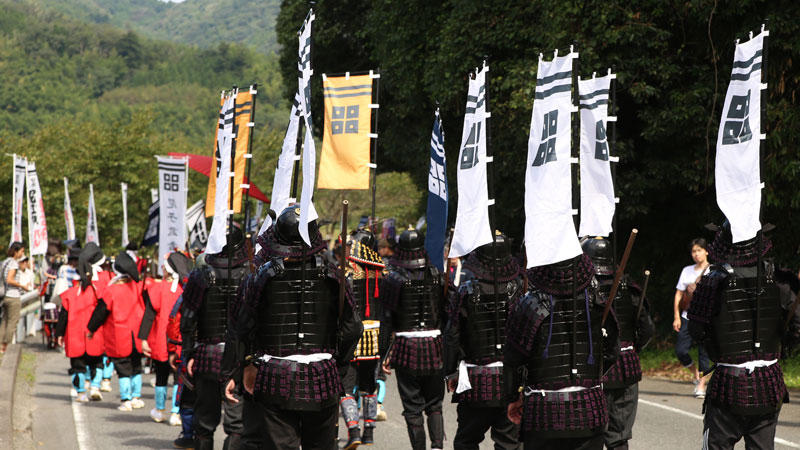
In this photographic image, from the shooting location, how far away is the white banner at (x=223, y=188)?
336 inches

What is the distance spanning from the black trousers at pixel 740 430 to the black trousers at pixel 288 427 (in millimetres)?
2670

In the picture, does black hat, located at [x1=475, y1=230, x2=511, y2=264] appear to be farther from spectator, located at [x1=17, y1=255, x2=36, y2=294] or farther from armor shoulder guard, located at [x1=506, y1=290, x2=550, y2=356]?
spectator, located at [x1=17, y1=255, x2=36, y2=294]

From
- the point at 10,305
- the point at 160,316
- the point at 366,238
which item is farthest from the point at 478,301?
the point at 10,305

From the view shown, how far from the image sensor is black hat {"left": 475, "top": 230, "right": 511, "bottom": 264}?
8305mm

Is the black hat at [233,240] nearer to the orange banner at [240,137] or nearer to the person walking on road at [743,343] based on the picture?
the orange banner at [240,137]

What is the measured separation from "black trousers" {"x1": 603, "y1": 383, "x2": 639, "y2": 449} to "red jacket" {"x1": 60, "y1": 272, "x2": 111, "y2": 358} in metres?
7.73

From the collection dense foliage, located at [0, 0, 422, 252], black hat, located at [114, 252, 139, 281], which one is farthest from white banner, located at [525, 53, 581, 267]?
black hat, located at [114, 252, 139, 281]

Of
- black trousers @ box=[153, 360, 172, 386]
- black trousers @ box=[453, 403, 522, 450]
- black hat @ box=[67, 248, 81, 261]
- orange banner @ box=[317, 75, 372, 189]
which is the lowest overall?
black trousers @ box=[453, 403, 522, 450]

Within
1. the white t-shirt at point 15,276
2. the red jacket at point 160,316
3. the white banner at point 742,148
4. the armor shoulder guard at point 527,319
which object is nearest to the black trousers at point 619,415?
the white banner at point 742,148

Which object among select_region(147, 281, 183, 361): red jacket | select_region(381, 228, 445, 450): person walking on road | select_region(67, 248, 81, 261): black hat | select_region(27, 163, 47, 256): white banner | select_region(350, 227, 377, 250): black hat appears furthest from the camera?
select_region(27, 163, 47, 256): white banner

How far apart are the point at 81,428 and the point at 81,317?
281cm

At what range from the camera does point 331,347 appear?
6.92 metres

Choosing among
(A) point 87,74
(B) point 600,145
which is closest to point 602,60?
(B) point 600,145

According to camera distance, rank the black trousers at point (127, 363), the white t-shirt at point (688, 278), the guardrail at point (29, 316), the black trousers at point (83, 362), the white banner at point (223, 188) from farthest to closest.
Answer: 1. the guardrail at point (29, 316)
2. the black trousers at point (83, 362)
3. the white t-shirt at point (688, 278)
4. the black trousers at point (127, 363)
5. the white banner at point (223, 188)
